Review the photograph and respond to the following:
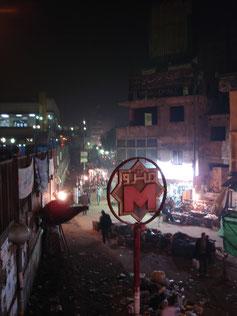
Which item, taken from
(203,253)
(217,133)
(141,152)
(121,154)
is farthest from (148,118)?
(203,253)

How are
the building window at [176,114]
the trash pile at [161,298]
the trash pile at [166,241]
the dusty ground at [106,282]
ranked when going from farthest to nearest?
the building window at [176,114], the trash pile at [166,241], the dusty ground at [106,282], the trash pile at [161,298]

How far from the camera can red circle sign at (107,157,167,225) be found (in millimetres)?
6453

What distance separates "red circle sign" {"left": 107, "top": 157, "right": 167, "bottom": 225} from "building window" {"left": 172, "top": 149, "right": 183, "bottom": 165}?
2215 cm

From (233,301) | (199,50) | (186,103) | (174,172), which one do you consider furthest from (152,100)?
(233,301)

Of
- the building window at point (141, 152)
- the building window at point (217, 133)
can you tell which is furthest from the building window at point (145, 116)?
the building window at point (217, 133)

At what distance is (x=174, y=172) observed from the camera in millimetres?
28297

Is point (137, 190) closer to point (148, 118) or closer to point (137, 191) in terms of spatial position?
point (137, 191)

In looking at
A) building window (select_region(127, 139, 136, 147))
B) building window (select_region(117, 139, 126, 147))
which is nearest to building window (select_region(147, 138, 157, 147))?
building window (select_region(127, 139, 136, 147))

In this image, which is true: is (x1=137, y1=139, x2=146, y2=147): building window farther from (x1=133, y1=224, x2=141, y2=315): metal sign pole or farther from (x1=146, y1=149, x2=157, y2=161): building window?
(x1=133, y1=224, x2=141, y2=315): metal sign pole

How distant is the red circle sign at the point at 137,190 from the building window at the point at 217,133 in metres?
23.0

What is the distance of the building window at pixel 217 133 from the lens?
27698 mm

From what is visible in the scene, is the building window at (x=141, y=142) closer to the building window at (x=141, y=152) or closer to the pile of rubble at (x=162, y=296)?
the building window at (x=141, y=152)

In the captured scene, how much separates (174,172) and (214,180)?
4.07 metres

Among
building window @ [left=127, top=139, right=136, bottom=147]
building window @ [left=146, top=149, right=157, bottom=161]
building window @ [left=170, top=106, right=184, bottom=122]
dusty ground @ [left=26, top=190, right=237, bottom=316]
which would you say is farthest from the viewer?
building window @ [left=127, top=139, right=136, bottom=147]
